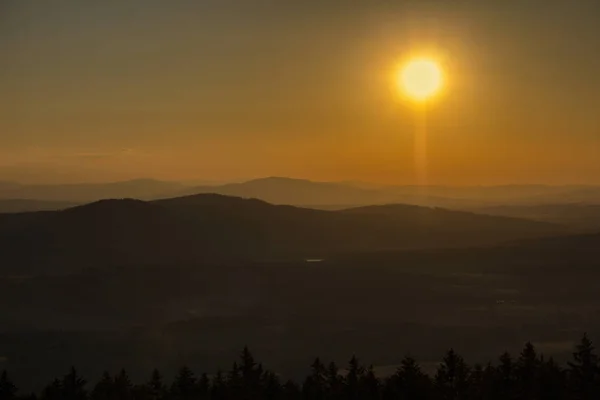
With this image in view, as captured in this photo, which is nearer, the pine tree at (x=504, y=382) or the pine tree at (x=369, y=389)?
the pine tree at (x=504, y=382)

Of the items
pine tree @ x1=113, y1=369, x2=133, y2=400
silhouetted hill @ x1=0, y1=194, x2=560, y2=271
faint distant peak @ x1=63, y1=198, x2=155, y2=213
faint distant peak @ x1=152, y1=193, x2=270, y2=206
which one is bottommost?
pine tree @ x1=113, y1=369, x2=133, y2=400

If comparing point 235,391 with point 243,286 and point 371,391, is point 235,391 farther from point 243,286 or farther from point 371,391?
point 243,286

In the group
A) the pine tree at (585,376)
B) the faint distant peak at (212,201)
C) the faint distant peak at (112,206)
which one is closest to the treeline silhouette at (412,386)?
the pine tree at (585,376)

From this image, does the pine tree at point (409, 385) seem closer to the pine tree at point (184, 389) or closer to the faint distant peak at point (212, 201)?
the pine tree at point (184, 389)

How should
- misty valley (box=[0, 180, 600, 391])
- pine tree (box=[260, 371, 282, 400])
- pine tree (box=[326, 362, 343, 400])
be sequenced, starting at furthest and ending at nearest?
misty valley (box=[0, 180, 600, 391]), pine tree (box=[260, 371, 282, 400]), pine tree (box=[326, 362, 343, 400])

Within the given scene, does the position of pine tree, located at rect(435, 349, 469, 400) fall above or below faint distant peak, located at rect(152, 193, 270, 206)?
below

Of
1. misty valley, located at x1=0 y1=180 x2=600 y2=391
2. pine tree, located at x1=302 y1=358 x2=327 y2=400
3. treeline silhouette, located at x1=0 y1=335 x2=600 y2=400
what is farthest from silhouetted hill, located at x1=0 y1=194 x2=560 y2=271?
pine tree, located at x1=302 y1=358 x2=327 y2=400

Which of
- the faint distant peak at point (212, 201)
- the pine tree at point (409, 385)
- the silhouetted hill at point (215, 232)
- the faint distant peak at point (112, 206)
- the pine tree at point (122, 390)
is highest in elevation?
the faint distant peak at point (212, 201)

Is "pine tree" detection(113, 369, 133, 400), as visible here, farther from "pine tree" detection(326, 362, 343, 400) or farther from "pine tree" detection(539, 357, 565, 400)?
"pine tree" detection(539, 357, 565, 400)
